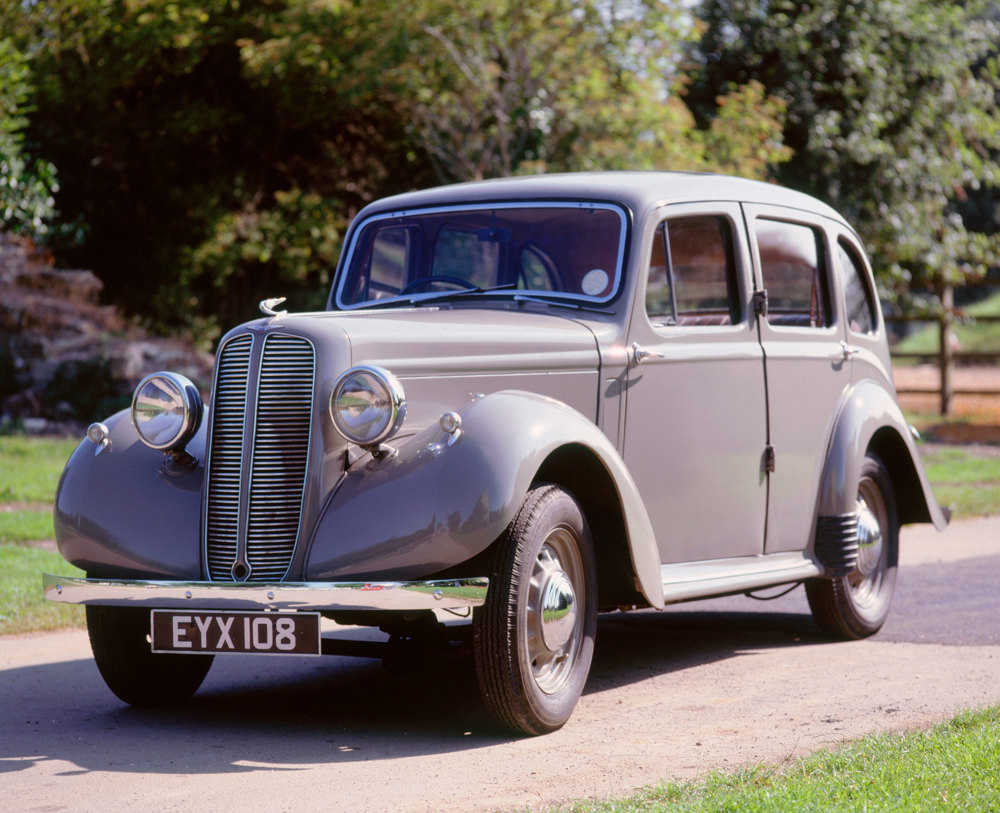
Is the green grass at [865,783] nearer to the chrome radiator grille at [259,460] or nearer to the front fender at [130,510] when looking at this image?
the chrome radiator grille at [259,460]

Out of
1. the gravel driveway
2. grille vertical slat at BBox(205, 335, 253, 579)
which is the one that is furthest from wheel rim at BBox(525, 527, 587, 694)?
grille vertical slat at BBox(205, 335, 253, 579)

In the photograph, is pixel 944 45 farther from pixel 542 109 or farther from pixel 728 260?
pixel 728 260

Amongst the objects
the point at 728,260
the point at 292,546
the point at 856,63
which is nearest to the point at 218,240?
the point at 856,63

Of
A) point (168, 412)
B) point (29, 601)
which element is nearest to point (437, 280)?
point (168, 412)

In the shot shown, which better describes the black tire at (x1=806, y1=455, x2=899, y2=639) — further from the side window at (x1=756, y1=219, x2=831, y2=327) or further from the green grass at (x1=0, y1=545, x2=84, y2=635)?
the green grass at (x1=0, y1=545, x2=84, y2=635)

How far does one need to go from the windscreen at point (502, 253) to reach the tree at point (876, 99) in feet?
38.3

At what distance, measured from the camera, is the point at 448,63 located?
14.3 m

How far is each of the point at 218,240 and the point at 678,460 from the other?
13.0 metres

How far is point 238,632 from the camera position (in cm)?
439

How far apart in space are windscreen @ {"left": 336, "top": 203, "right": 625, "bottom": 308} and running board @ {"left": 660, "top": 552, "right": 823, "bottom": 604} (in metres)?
1.17

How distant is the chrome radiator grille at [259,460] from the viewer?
4.63 metres

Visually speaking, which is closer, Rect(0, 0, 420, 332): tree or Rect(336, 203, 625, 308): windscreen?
Rect(336, 203, 625, 308): windscreen

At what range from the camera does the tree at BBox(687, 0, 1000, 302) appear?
17094 millimetres

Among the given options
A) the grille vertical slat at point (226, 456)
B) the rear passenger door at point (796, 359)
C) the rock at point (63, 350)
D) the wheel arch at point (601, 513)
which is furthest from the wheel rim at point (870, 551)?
the rock at point (63, 350)
